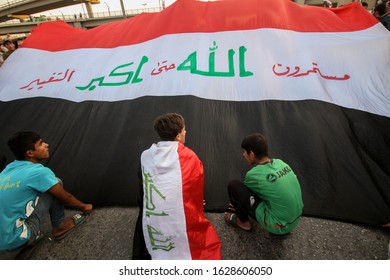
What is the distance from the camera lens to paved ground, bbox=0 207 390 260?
4.50 feet

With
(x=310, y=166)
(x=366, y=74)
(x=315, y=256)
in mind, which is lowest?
(x=315, y=256)

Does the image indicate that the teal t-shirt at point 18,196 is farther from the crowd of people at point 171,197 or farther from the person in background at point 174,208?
the person in background at point 174,208

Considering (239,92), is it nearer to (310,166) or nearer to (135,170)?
(310,166)

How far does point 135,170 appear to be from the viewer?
6.41 ft

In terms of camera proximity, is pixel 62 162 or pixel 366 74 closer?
pixel 62 162

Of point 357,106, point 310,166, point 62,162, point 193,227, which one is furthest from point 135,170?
point 357,106

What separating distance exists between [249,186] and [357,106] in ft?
5.10

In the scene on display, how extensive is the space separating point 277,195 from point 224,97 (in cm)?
135

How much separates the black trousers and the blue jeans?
129cm

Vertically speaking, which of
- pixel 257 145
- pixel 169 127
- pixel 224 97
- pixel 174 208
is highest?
pixel 169 127

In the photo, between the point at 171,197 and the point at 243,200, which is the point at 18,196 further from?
the point at 243,200

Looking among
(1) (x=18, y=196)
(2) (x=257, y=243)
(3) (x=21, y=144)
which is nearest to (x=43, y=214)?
(1) (x=18, y=196)

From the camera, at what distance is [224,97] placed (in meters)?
2.35

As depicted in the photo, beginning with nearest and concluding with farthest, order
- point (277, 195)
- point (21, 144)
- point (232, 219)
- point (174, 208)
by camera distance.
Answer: point (174, 208) → point (277, 195) → point (21, 144) → point (232, 219)
